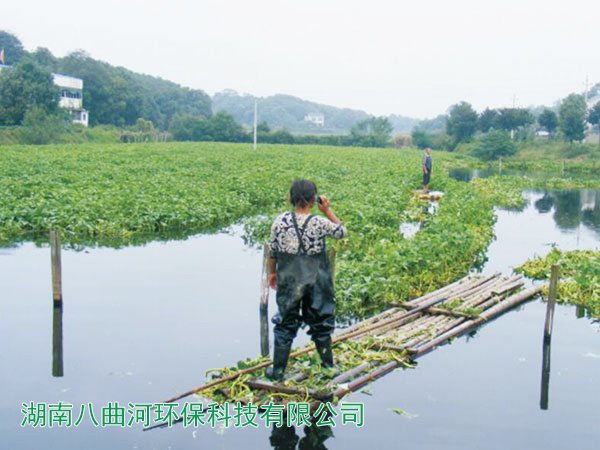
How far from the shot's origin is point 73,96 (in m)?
77.9

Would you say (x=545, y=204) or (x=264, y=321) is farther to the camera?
(x=545, y=204)

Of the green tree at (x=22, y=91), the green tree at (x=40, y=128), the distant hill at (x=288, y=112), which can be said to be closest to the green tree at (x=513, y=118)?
the green tree at (x=40, y=128)

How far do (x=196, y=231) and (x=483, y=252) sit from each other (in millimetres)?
6733

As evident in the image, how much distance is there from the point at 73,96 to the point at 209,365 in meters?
76.6

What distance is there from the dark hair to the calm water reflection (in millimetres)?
2044

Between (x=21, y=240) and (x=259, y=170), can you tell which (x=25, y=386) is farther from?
(x=259, y=170)

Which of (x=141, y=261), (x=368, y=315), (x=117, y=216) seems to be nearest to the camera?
(x=368, y=315)

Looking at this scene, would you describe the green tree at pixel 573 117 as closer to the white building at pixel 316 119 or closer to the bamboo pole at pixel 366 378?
the bamboo pole at pixel 366 378

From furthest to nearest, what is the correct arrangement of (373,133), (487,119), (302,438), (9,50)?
(9,50)
(373,133)
(487,119)
(302,438)

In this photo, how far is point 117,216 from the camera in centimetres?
1571

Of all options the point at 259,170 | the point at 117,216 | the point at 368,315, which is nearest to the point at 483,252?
the point at 368,315

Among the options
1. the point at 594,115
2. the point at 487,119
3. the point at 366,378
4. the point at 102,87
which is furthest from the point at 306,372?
the point at 102,87

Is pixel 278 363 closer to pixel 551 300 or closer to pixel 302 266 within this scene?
pixel 302 266

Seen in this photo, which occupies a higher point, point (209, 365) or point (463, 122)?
point (463, 122)
